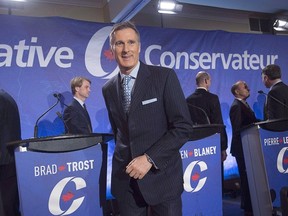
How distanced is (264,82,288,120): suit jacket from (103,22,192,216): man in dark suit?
65.6 inches

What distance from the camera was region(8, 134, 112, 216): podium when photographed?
5.32ft

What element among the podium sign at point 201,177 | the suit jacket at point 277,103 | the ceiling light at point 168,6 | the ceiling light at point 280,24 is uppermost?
the ceiling light at point 168,6

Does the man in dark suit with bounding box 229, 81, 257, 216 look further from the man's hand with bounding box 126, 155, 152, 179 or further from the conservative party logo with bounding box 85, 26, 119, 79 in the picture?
the man's hand with bounding box 126, 155, 152, 179

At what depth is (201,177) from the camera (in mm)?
2141

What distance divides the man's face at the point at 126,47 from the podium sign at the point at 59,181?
2.10 ft

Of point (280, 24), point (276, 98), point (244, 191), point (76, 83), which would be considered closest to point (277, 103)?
point (276, 98)

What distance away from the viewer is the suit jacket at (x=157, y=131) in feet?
4.09

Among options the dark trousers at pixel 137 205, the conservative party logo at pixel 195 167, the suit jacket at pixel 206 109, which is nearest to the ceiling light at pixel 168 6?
the suit jacket at pixel 206 109

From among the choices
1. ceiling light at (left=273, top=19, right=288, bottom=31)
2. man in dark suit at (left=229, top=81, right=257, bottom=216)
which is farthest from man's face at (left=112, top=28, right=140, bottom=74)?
ceiling light at (left=273, top=19, right=288, bottom=31)

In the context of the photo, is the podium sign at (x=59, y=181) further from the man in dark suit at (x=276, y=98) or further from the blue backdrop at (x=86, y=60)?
the blue backdrop at (x=86, y=60)

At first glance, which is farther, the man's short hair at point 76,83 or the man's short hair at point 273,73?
the man's short hair at point 76,83

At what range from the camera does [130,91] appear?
1.35m

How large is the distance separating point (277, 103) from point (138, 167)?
1938mm

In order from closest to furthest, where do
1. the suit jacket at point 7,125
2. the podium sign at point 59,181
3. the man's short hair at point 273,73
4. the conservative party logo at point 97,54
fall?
the podium sign at point 59,181 → the suit jacket at point 7,125 → the man's short hair at point 273,73 → the conservative party logo at point 97,54
